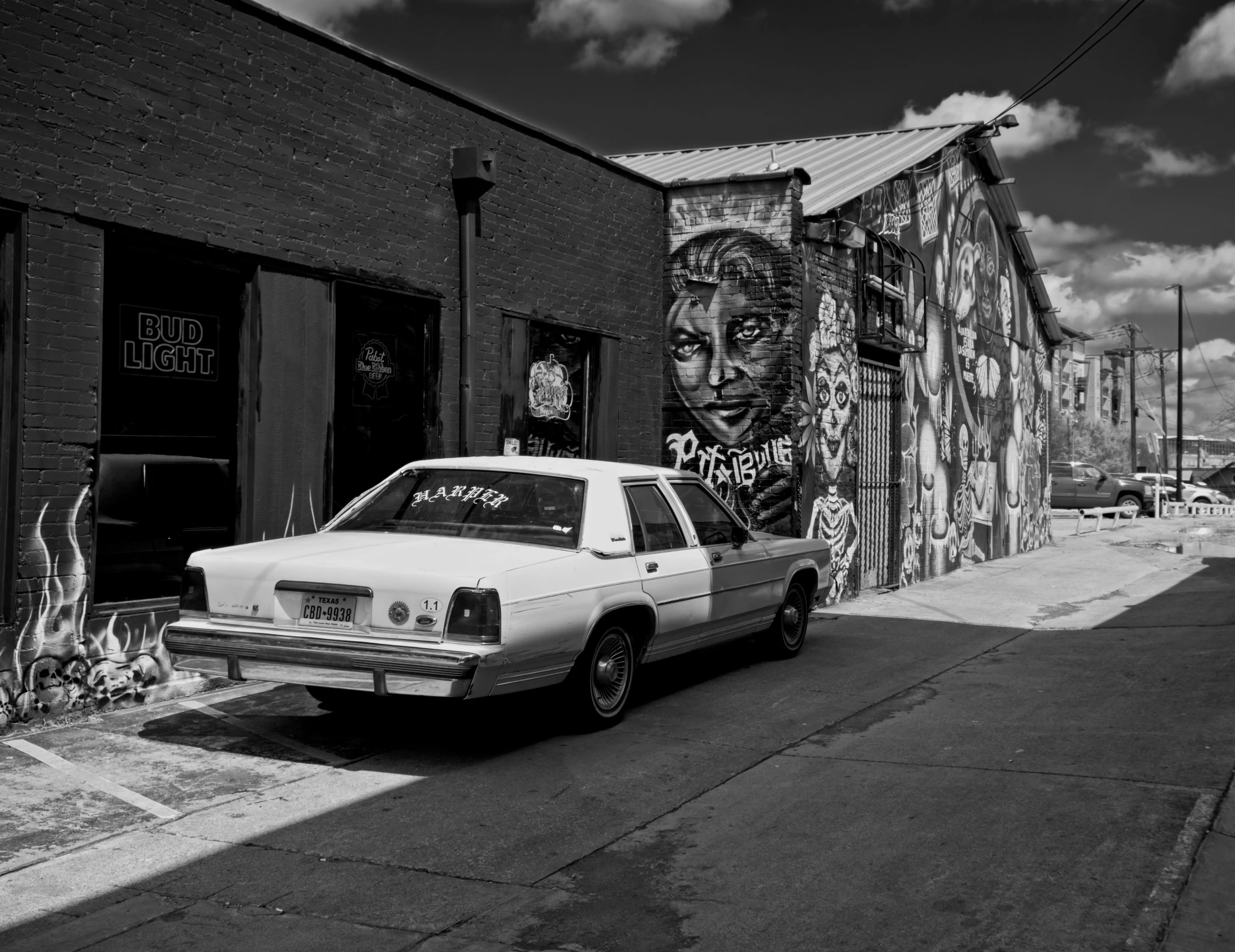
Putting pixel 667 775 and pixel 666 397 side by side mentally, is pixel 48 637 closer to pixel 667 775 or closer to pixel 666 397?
pixel 667 775

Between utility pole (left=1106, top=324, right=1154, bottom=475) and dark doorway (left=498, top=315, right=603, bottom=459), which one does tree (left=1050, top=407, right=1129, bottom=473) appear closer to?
utility pole (left=1106, top=324, right=1154, bottom=475)

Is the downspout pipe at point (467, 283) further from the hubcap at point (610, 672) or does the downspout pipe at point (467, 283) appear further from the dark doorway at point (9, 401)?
the dark doorway at point (9, 401)

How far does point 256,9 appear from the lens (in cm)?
821

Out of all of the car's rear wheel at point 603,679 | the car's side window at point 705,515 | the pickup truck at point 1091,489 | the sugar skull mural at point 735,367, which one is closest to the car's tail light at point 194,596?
the car's rear wheel at point 603,679

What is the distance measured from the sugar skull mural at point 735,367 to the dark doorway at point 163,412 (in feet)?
19.7

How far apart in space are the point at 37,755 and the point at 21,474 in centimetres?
167

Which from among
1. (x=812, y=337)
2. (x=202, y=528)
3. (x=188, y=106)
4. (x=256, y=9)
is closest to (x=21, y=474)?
(x=202, y=528)

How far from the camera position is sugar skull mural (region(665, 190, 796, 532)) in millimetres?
12828

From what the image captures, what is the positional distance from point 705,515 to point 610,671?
73.5 inches

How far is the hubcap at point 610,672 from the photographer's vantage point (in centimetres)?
663

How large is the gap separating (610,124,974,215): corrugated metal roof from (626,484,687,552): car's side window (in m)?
7.31

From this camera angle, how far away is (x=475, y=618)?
564 cm

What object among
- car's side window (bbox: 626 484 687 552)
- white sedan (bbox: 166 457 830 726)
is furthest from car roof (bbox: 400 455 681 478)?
car's side window (bbox: 626 484 687 552)

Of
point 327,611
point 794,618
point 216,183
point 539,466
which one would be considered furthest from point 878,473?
point 327,611
